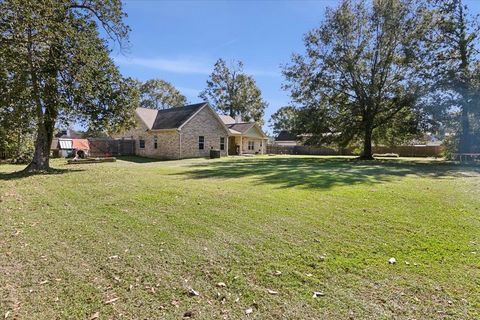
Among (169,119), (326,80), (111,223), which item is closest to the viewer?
(111,223)

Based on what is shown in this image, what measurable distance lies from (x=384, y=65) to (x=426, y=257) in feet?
75.9

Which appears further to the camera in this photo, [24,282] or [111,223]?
[111,223]

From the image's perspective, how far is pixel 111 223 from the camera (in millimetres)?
5543

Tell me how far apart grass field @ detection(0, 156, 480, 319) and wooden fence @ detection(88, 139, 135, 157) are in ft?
67.6

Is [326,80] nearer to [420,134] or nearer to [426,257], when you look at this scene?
[420,134]

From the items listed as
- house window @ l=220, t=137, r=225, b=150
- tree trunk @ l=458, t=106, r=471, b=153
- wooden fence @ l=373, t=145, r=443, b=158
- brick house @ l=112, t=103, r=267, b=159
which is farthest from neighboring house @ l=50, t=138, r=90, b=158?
wooden fence @ l=373, t=145, r=443, b=158

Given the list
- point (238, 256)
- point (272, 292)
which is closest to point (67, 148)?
point (238, 256)

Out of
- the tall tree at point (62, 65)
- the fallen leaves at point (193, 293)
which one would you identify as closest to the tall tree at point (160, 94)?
the tall tree at point (62, 65)

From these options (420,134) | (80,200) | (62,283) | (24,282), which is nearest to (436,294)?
(62,283)

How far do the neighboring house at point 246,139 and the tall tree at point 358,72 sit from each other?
8.55 metres

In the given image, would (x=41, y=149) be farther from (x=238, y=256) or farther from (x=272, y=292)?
(x=272, y=292)

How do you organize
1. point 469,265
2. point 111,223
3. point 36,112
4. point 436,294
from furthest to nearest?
point 36,112 < point 111,223 < point 469,265 < point 436,294

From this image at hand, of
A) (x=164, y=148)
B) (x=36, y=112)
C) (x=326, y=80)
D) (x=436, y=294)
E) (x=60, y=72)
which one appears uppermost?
(x=326, y=80)

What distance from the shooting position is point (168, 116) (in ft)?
92.0
